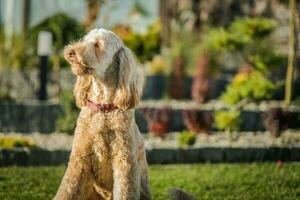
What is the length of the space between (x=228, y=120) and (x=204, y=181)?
2371 mm

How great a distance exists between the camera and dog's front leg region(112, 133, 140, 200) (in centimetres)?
487

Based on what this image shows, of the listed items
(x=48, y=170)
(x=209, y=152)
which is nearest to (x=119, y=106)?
(x=48, y=170)

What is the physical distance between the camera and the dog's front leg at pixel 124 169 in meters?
4.87

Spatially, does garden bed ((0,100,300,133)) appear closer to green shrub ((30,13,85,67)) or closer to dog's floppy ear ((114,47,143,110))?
green shrub ((30,13,85,67))

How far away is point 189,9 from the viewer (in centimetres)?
2084

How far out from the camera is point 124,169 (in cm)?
487

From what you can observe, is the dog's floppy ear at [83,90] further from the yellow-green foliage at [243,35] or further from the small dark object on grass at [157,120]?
the yellow-green foliage at [243,35]

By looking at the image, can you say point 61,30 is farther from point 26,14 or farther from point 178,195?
point 178,195

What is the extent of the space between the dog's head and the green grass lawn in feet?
6.29

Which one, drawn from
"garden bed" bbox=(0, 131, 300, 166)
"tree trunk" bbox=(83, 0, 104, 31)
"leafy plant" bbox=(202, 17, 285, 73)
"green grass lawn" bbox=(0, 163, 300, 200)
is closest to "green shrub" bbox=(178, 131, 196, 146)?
"garden bed" bbox=(0, 131, 300, 166)

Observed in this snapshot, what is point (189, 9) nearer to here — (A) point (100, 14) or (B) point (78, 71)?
(A) point (100, 14)

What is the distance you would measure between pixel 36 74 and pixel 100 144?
347 inches

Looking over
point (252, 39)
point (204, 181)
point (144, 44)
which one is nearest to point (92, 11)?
point (144, 44)

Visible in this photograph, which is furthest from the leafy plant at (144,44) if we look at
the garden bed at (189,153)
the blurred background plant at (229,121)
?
the garden bed at (189,153)
